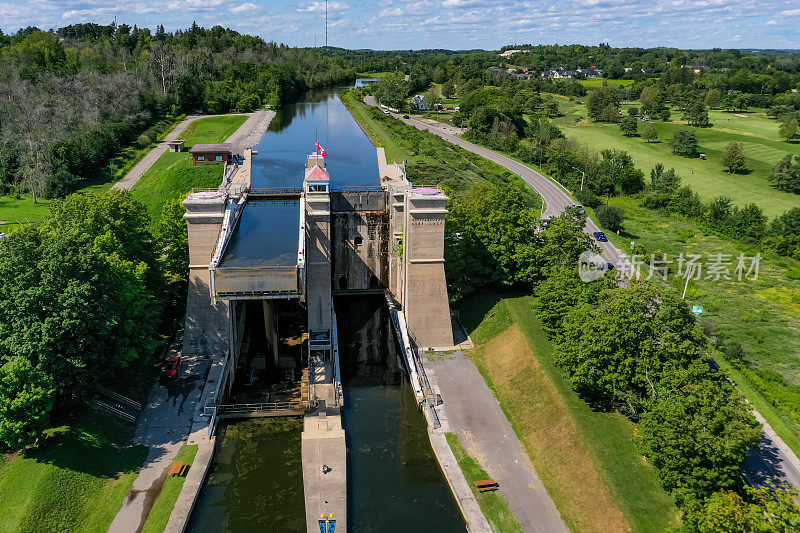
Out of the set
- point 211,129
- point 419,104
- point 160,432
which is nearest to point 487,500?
point 160,432

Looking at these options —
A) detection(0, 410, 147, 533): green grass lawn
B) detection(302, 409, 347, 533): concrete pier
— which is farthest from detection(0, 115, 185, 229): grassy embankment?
detection(302, 409, 347, 533): concrete pier

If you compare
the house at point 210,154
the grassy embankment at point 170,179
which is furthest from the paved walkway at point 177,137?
the house at point 210,154

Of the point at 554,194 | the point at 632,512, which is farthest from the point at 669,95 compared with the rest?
the point at 632,512

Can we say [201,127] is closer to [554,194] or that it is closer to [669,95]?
[554,194]

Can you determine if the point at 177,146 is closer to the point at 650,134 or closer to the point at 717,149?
the point at 650,134

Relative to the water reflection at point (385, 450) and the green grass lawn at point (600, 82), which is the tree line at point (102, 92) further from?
the green grass lawn at point (600, 82)
